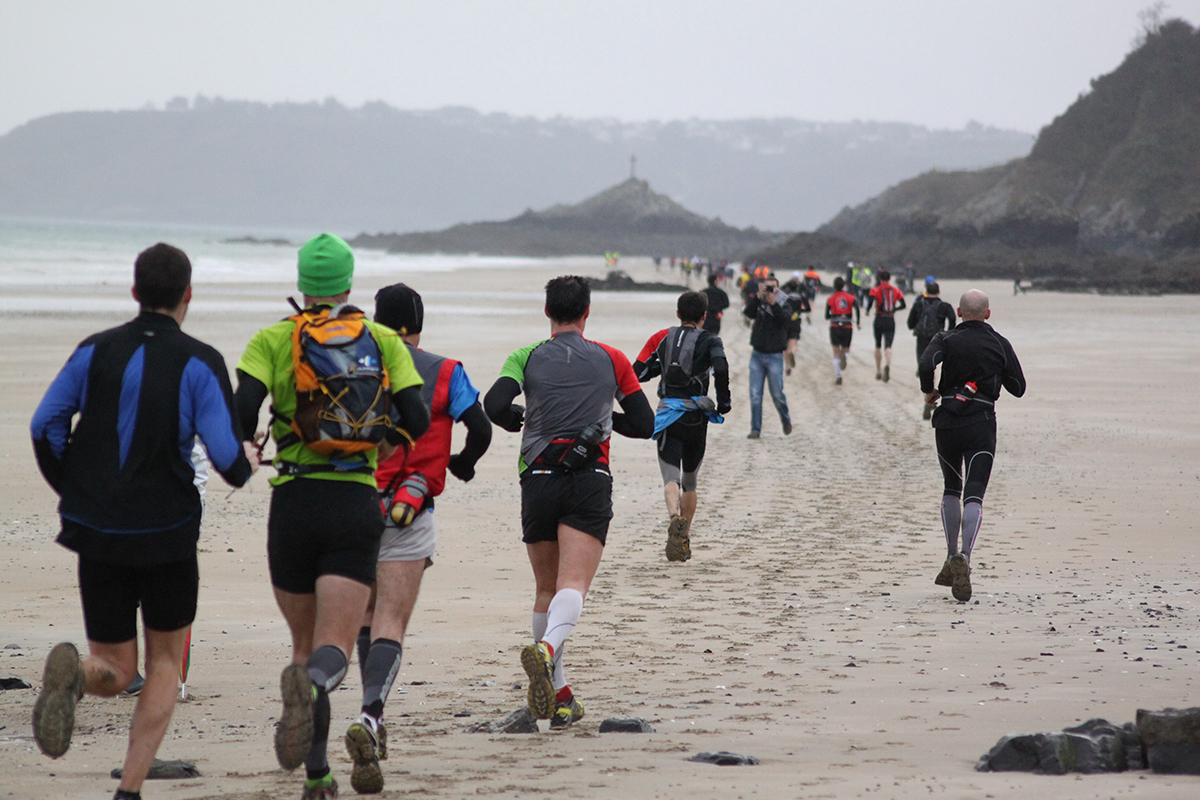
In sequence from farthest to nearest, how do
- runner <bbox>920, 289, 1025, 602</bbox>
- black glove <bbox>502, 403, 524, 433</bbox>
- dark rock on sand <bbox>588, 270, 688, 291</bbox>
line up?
dark rock on sand <bbox>588, 270, 688, 291</bbox> → runner <bbox>920, 289, 1025, 602</bbox> → black glove <bbox>502, 403, 524, 433</bbox>

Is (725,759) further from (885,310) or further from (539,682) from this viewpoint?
(885,310)

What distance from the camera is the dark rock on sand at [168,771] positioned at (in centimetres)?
385

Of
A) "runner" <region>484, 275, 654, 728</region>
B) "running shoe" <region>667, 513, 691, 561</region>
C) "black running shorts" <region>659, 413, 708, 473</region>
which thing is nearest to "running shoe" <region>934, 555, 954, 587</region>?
"running shoe" <region>667, 513, 691, 561</region>

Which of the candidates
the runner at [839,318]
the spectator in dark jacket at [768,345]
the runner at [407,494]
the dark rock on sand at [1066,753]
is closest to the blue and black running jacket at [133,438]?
the runner at [407,494]

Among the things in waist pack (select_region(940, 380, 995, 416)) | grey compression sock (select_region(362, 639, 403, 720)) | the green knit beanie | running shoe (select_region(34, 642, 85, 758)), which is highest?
the green knit beanie

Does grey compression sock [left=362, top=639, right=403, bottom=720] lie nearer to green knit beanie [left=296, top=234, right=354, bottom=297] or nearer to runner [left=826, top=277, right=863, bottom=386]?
green knit beanie [left=296, top=234, right=354, bottom=297]

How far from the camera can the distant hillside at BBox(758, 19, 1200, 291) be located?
7150cm

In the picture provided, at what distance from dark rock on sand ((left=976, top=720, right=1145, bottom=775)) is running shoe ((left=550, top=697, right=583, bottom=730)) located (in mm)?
1464

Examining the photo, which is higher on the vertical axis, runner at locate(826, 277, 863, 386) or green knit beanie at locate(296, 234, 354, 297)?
green knit beanie at locate(296, 234, 354, 297)

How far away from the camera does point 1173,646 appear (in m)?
5.57

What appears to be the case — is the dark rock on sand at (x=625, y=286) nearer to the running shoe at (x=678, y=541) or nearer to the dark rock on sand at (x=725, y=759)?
the running shoe at (x=678, y=541)

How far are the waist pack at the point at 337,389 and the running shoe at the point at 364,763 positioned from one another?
0.84m

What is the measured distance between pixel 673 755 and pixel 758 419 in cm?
976

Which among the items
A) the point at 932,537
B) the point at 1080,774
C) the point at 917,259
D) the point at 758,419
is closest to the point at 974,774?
the point at 1080,774
